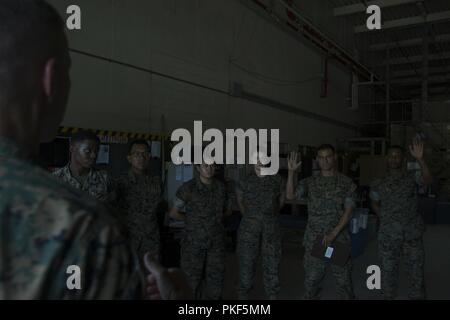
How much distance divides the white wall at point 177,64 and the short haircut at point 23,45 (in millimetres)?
3575

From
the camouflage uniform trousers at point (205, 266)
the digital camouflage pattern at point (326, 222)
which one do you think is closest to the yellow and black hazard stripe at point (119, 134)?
the camouflage uniform trousers at point (205, 266)

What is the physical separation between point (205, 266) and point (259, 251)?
1.74 ft

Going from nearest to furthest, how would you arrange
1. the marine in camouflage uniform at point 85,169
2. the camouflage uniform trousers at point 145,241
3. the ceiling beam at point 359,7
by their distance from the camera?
the marine in camouflage uniform at point 85,169 < the camouflage uniform trousers at point 145,241 < the ceiling beam at point 359,7

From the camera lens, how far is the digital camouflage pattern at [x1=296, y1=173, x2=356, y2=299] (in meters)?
3.12

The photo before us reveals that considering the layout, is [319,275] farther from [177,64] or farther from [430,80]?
[430,80]

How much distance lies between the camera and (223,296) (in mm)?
3494

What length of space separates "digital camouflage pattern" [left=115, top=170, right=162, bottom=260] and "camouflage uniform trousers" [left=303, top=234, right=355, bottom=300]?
123 centimetres

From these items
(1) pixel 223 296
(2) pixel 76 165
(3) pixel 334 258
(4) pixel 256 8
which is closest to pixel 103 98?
(2) pixel 76 165

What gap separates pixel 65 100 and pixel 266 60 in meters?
7.05

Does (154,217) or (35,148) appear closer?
(35,148)

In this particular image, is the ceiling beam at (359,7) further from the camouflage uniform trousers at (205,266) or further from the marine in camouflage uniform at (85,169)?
the marine in camouflage uniform at (85,169)

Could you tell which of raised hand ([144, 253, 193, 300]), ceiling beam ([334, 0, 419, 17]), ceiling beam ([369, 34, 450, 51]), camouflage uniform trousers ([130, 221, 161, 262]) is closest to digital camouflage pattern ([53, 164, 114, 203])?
camouflage uniform trousers ([130, 221, 161, 262])

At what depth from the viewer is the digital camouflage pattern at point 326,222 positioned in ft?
10.2

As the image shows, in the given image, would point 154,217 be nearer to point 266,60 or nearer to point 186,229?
point 186,229
